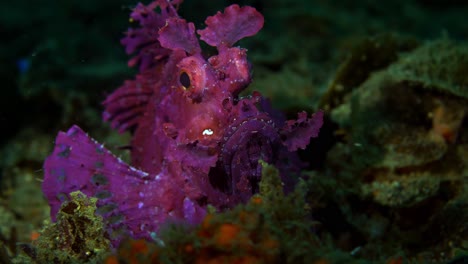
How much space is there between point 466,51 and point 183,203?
3.35 metres

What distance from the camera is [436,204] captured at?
3.70m

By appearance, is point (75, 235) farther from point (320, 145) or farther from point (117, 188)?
point (320, 145)

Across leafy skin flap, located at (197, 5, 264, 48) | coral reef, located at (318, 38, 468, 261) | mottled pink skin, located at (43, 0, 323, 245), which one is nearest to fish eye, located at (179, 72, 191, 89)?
mottled pink skin, located at (43, 0, 323, 245)

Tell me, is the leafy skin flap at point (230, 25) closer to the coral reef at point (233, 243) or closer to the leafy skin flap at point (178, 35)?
the leafy skin flap at point (178, 35)

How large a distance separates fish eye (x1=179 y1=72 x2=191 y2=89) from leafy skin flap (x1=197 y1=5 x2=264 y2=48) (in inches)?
10.5

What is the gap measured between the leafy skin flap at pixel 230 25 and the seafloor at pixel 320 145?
24cm

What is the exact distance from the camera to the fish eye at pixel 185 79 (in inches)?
104

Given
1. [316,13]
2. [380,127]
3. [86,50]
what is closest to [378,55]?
[380,127]

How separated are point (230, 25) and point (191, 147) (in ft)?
2.72

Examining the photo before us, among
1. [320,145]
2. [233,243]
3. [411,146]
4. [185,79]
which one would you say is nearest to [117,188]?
[185,79]

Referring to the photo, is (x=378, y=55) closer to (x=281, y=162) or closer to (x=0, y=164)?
(x=281, y=162)

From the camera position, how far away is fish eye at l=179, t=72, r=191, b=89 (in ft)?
8.69

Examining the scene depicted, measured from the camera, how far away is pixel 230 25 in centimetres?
258

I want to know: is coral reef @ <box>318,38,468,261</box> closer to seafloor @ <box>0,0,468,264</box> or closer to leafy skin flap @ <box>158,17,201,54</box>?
seafloor @ <box>0,0,468,264</box>
